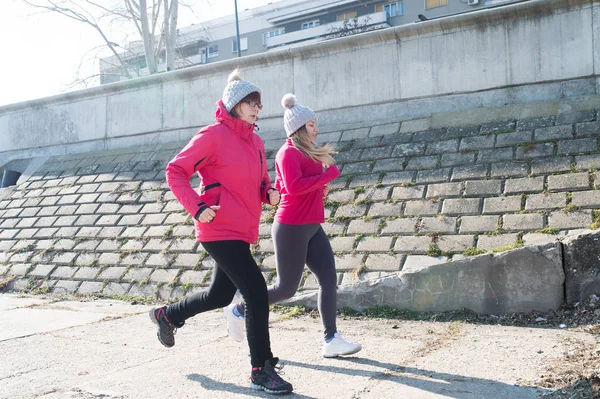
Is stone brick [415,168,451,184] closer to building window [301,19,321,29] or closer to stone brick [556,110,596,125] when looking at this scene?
stone brick [556,110,596,125]

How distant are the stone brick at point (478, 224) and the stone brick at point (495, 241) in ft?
0.40

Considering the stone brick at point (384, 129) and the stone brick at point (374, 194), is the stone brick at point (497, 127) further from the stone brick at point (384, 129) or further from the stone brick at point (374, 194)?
the stone brick at point (374, 194)

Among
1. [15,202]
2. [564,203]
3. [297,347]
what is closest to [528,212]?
[564,203]

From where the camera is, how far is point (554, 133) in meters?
6.62

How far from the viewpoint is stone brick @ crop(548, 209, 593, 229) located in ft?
17.5

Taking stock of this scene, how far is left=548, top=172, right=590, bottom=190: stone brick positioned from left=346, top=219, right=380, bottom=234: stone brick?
1710mm

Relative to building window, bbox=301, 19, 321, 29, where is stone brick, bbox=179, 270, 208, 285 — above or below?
below

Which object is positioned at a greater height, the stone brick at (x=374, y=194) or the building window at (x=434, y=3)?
the building window at (x=434, y=3)

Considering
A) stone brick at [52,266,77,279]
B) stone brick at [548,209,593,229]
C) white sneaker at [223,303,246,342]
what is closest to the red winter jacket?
white sneaker at [223,303,246,342]

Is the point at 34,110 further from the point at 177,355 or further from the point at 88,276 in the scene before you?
the point at 177,355

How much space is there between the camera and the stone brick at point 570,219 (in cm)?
532

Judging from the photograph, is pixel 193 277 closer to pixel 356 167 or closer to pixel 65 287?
pixel 65 287

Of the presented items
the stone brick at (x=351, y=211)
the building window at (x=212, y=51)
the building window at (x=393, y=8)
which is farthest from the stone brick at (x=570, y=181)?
the building window at (x=212, y=51)

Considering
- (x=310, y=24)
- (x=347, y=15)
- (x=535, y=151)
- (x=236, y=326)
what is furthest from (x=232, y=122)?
(x=310, y=24)
